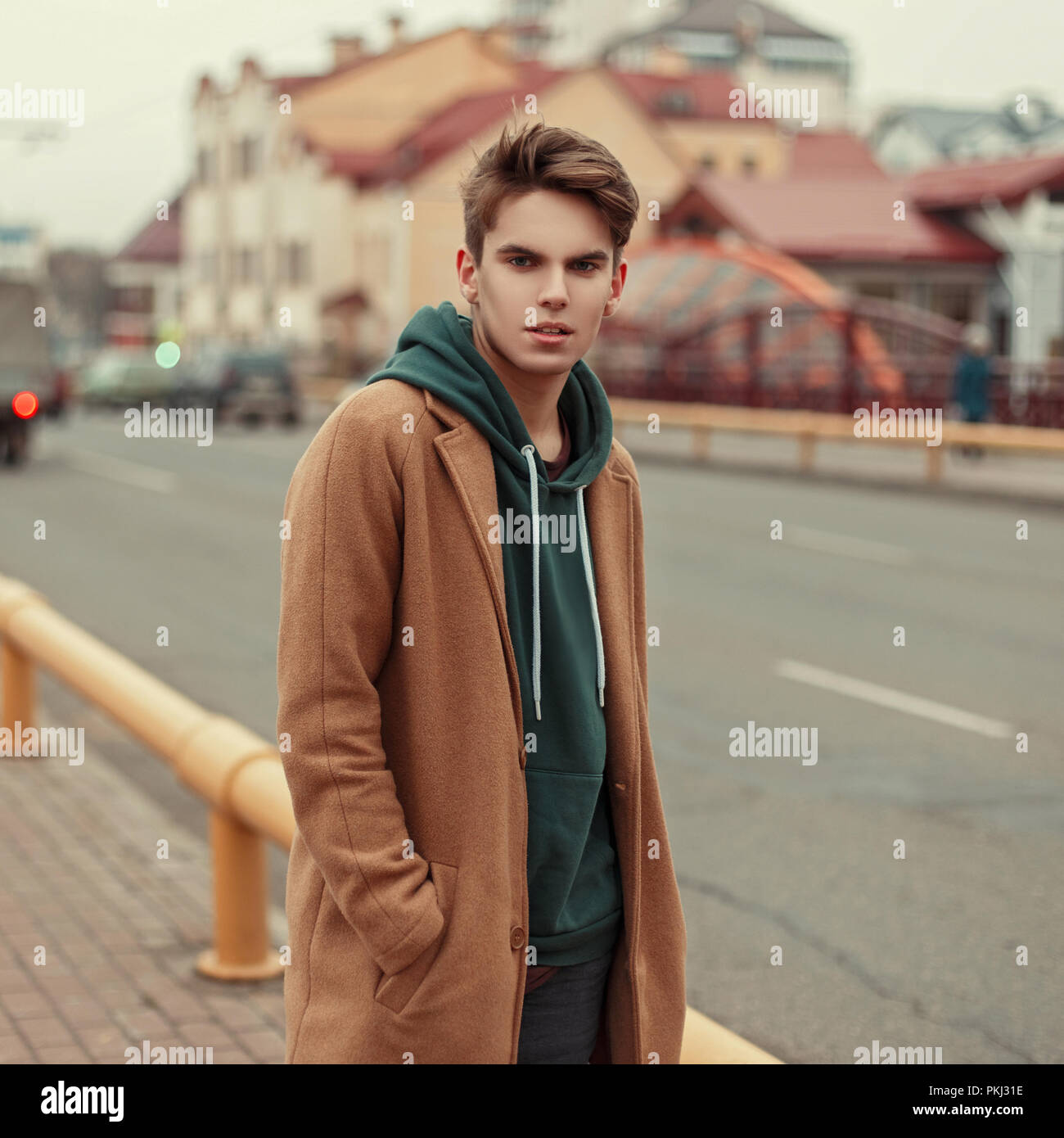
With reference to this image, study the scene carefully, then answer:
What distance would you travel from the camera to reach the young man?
6.91 ft

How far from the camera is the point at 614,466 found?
7.91ft

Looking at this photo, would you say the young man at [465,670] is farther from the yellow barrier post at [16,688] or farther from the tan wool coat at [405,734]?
the yellow barrier post at [16,688]

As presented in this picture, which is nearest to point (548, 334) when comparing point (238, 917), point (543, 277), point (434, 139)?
point (543, 277)

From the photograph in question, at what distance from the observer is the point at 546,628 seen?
2229mm

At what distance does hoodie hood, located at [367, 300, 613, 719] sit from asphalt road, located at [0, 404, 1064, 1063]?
Result: 2.62m

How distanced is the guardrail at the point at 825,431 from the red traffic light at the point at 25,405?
819 centimetres

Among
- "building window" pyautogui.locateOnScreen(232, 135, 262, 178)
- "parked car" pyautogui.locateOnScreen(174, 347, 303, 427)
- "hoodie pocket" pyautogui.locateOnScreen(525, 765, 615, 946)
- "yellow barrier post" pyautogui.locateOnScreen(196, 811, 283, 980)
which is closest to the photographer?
"hoodie pocket" pyautogui.locateOnScreen(525, 765, 615, 946)

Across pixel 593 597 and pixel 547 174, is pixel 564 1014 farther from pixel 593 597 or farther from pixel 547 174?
pixel 547 174

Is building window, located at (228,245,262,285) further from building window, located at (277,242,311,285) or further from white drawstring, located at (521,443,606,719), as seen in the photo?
white drawstring, located at (521,443,606,719)

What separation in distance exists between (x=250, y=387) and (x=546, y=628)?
112 ft

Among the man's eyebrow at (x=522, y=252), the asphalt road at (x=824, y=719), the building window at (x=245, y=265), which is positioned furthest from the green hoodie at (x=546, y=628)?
the building window at (x=245, y=265)

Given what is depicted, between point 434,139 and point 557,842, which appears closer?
point 557,842

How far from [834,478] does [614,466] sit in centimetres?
2013

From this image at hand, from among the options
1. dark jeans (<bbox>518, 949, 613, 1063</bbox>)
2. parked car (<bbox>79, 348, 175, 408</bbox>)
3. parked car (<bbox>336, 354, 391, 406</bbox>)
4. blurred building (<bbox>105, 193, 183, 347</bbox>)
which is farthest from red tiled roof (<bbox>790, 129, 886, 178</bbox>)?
dark jeans (<bbox>518, 949, 613, 1063</bbox>)
